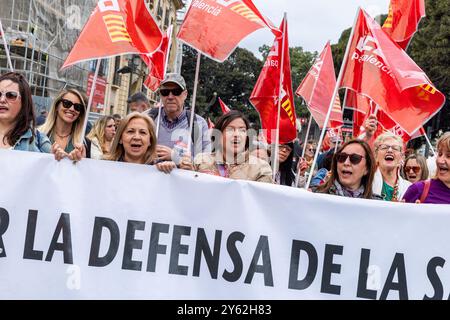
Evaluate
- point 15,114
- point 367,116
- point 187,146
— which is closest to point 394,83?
point 367,116

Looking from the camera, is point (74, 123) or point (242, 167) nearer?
point (242, 167)

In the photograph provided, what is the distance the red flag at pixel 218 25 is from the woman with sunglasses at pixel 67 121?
3.19 feet

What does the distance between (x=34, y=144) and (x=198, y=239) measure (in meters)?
1.22

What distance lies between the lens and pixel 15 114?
390cm

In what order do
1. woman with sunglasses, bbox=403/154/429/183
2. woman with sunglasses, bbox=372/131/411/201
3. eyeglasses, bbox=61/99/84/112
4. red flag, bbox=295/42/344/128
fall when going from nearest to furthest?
eyeglasses, bbox=61/99/84/112 < woman with sunglasses, bbox=372/131/411/201 < woman with sunglasses, bbox=403/154/429/183 < red flag, bbox=295/42/344/128

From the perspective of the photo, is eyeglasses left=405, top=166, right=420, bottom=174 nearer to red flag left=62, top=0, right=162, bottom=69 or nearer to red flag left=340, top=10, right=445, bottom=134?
red flag left=340, top=10, right=445, bottom=134

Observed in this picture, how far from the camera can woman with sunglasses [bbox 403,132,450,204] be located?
12.6ft

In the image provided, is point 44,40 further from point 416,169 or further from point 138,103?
point 416,169

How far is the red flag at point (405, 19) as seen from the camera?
6.83 meters

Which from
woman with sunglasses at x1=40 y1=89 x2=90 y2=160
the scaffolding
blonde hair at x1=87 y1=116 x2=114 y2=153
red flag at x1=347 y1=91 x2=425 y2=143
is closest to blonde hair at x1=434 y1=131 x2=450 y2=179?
woman with sunglasses at x1=40 y1=89 x2=90 y2=160

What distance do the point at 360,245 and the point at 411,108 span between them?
7.15 feet

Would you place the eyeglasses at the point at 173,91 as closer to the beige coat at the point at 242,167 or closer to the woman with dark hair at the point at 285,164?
the beige coat at the point at 242,167

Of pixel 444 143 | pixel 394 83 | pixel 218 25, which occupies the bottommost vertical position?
pixel 444 143

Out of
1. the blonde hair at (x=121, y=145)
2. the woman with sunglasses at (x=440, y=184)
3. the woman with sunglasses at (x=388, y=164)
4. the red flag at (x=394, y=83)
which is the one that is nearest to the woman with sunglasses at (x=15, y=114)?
the blonde hair at (x=121, y=145)
